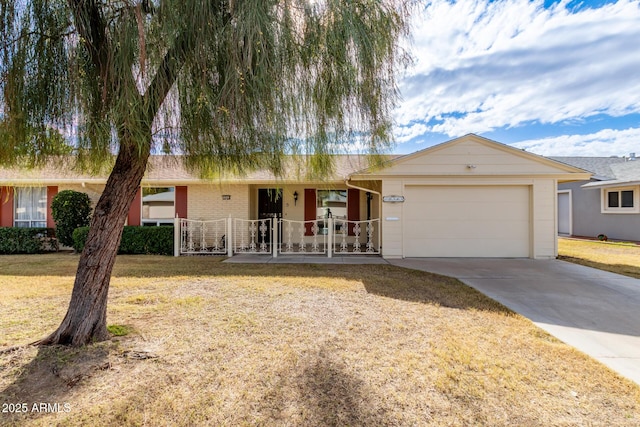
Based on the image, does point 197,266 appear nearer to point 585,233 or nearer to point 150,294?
point 150,294

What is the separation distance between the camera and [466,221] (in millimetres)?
9438

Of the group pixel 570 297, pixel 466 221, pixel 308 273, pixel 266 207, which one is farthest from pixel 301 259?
pixel 570 297

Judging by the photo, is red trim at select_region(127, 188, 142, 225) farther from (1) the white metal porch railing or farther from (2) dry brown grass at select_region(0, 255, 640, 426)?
(2) dry brown grass at select_region(0, 255, 640, 426)

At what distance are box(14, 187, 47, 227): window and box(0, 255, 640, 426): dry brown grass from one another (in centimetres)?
820

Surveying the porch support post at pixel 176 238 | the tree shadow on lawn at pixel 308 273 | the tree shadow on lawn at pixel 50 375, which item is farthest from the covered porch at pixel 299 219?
the tree shadow on lawn at pixel 50 375

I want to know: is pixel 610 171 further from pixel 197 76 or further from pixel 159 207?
pixel 159 207

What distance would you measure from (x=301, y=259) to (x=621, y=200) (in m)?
16.3

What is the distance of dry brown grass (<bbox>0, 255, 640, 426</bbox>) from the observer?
7.39ft

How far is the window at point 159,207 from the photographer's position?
1153 centimetres

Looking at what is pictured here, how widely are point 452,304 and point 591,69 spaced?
11532 millimetres

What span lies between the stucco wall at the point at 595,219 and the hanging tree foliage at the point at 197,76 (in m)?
17.9

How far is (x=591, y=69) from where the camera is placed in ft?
34.6

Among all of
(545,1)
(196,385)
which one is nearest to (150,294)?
(196,385)

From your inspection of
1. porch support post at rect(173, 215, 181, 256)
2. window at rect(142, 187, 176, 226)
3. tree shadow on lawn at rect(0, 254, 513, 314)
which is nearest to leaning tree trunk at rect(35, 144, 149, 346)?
tree shadow on lawn at rect(0, 254, 513, 314)
